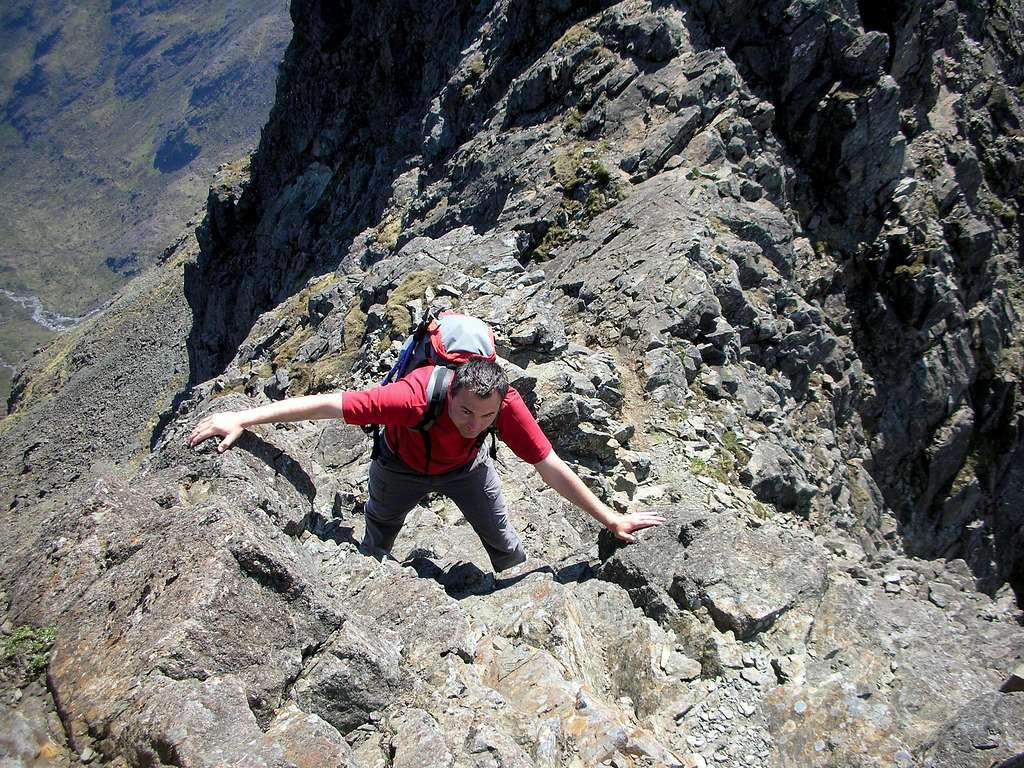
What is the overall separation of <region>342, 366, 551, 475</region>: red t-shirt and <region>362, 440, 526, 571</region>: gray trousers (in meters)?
0.24

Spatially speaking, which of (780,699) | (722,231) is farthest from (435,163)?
(780,699)

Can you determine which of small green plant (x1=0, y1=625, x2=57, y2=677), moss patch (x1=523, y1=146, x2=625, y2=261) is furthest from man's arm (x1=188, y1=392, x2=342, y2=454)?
moss patch (x1=523, y1=146, x2=625, y2=261)

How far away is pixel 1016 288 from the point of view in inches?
1334

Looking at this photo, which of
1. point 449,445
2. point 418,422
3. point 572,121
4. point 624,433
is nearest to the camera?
point 418,422

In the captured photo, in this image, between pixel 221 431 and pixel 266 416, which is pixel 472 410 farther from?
pixel 221 431

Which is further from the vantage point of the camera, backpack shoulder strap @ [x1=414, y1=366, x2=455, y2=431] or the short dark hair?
backpack shoulder strap @ [x1=414, y1=366, x2=455, y2=431]

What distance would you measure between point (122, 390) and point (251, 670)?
78660 millimetres

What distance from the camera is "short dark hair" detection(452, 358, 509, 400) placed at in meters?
7.40

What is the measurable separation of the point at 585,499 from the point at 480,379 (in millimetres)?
2401

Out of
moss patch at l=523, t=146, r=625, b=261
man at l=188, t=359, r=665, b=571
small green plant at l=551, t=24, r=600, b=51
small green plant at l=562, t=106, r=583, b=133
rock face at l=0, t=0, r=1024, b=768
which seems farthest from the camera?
small green plant at l=551, t=24, r=600, b=51

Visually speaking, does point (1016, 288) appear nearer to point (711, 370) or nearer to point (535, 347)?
point (711, 370)

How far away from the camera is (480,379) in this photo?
743 centimetres

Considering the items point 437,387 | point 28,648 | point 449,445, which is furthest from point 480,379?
point 28,648

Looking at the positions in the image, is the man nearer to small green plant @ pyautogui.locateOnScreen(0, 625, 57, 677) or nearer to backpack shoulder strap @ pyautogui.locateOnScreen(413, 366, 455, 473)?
backpack shoulder strap @ pyautogui.locateOnScreen(413, 366, 455, 473)
